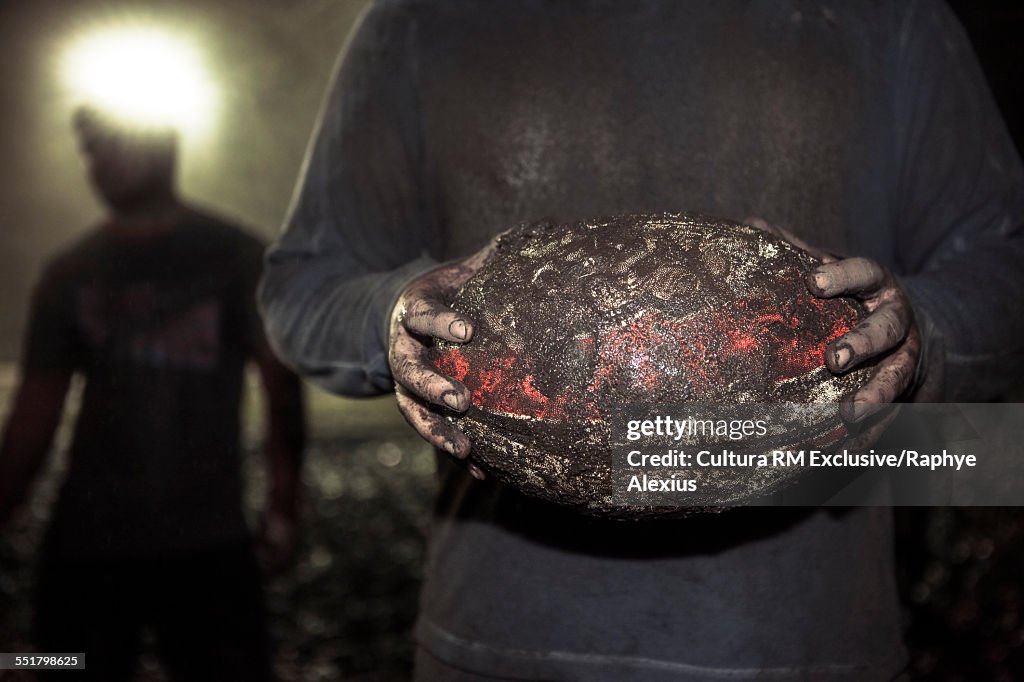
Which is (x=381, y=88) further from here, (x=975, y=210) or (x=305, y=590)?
(x=305, y=590)

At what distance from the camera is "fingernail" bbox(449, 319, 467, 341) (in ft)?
2.96

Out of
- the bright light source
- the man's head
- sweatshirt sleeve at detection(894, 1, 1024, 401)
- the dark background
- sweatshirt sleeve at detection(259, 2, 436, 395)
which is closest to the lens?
sweatshirt sleeve at detection(894, 1, 1024, 401)

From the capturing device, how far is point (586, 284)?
914 mm

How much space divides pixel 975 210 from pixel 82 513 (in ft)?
5.78

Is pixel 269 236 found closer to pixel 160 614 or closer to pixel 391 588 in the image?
pixel 391 588

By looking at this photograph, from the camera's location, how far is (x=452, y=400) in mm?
890

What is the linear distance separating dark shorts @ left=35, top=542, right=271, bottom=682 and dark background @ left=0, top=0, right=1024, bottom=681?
20 centimetres

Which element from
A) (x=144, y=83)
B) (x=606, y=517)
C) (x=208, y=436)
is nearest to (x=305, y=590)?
(x=208, y=436)

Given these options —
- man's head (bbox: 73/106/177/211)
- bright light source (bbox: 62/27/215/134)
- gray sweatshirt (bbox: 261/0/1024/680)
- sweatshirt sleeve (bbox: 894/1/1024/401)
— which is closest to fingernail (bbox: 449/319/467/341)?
gray sweatshirt (bbox: 261/0/1024/680)

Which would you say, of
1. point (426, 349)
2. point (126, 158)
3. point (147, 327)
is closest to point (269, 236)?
point (126, 158)

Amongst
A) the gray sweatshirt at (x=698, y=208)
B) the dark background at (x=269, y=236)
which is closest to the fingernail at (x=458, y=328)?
the gray sweatshirt at (x=698, y=208)

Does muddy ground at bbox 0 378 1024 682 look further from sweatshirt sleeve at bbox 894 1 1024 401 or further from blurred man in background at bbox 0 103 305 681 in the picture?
sweatshirt sleeve at bbox 894 1 1024 401

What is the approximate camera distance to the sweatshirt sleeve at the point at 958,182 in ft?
3.75

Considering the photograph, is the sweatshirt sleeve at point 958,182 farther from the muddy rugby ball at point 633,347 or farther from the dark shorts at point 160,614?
the dark shorts at point 160,614
